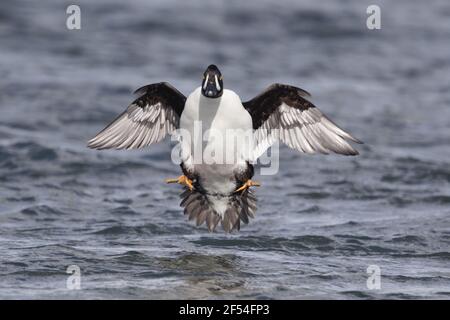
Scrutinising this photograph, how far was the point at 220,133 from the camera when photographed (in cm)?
987

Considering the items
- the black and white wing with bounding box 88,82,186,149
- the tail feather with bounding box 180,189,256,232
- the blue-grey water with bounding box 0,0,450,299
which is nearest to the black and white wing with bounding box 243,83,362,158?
the tail feather with bounding box 180,189,256,232

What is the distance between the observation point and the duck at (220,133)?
9.88 metres

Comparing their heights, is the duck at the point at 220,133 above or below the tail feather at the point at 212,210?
above

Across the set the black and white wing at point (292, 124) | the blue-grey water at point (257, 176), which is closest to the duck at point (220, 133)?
the black and white wing at point (292, 124)

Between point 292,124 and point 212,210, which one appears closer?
point 292,124

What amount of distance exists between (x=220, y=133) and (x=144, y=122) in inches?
43.3

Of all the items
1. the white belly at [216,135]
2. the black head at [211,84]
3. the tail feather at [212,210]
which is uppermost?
the black head at [211,84]

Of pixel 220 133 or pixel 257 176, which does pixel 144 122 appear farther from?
pixel 257 176

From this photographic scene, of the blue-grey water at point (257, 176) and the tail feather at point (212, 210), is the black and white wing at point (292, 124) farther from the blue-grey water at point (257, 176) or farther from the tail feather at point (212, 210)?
the blue-grey water at point (257, 176)

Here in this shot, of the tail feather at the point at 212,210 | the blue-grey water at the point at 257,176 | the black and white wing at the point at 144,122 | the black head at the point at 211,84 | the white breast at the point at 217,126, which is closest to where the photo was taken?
the black head at the point at 211,84

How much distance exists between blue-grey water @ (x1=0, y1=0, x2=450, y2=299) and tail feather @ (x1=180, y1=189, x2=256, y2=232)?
0.37 m

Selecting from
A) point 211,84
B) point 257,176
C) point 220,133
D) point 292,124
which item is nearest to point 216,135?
point 220,133

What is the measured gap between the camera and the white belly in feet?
32.3

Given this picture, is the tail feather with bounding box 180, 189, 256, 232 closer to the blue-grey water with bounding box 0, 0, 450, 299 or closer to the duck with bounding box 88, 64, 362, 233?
the duck with bounding box 88, 64, 362, 233
